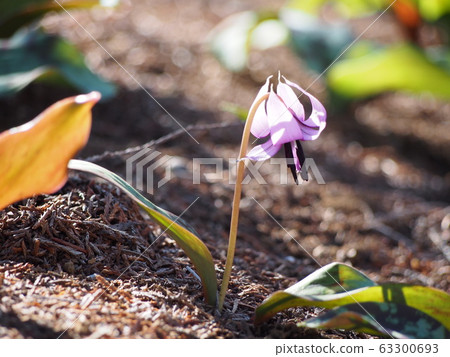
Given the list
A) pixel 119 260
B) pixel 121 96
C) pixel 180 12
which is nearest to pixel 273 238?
pixel 119 260

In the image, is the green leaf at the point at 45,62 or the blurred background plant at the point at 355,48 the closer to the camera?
the green leaf at the point at 45,62

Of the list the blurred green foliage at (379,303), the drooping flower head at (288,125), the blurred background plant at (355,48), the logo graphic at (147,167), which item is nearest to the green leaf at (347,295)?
the blurred green foliage at (379,303)

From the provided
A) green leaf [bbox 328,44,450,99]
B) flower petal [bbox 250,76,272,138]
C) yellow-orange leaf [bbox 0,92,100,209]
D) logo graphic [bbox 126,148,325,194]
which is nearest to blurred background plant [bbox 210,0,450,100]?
green leaf [bbox 328,44,450,99]

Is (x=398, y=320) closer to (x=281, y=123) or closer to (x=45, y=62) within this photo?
(x=281, y=123)

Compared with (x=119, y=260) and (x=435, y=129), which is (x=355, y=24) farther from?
(x=119, y=260)

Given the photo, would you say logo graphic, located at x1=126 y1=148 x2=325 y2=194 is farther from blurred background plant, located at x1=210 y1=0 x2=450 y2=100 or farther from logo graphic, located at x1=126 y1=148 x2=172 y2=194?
blurred background plant, located at x1=210 y1=0 x2=450 y2=100

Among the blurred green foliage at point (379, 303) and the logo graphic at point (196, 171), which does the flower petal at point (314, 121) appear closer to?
Answer: the blurred green foliage at point (379, 303)
